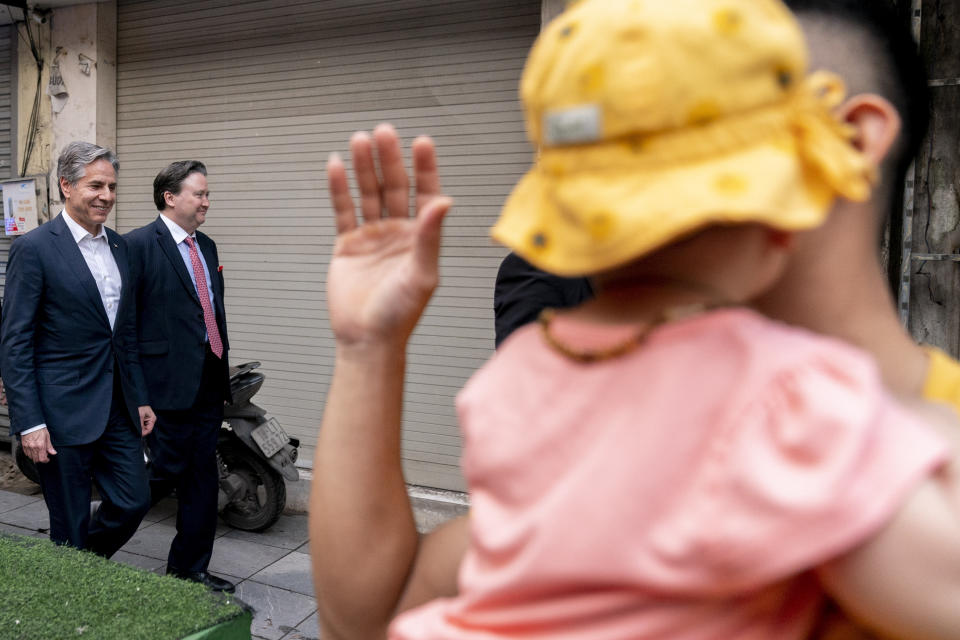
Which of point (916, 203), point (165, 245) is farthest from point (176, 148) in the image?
point (916, 203)

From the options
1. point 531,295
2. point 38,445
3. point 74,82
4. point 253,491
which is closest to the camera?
point 531,295

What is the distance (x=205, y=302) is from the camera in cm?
484

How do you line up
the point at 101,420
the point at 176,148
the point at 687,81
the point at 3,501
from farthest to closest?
the point at 176,148 < the point at 3,501 < the point at 101,420 < the point at 687,81

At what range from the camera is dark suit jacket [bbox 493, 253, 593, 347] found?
6.51 feet

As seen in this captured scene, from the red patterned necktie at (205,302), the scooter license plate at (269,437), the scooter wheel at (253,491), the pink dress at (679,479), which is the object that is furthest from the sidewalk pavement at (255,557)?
the pink dress at (679,479)

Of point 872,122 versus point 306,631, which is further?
point 306,631

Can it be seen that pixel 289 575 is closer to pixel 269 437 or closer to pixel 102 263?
pixel 269 437

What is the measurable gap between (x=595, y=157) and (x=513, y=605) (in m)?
0.42

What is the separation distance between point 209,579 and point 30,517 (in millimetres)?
2012

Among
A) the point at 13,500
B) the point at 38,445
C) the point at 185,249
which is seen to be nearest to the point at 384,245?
the point at 38,445

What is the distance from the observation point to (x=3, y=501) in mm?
6230

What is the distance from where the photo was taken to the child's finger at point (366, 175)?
1.08 m

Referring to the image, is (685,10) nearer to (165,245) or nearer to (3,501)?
(165,245)

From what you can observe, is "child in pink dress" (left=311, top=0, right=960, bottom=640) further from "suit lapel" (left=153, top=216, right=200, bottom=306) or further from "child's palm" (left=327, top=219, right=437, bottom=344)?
"suit lapel" (left=153, top=216, right=200, bottom=306)
